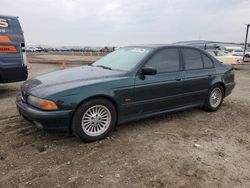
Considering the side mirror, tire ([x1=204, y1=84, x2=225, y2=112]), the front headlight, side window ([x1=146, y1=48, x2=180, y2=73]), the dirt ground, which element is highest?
side window ([x1=146, y1=48, x2=180, y2=73])

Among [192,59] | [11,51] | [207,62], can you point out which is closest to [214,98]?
[207,62]

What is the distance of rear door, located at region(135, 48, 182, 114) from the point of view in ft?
14.8

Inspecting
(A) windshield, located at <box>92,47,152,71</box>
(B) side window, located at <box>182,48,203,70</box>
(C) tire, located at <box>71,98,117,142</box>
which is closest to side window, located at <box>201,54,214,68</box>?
(B) side window, located at <box>182,48,203,70</box>

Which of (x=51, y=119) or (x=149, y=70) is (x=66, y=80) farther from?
(x=149, y=70)

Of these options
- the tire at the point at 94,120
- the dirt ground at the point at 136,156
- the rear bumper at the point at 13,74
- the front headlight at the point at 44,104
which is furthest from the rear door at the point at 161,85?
the rear bumper at the point at 13,74

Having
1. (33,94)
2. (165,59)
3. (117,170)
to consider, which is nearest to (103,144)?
(117,170)

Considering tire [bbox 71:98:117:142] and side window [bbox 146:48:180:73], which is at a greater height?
side window [bbox 146:48:180:73]

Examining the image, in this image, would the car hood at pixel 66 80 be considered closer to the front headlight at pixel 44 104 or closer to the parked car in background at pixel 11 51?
the front headlight at pixel 44 104

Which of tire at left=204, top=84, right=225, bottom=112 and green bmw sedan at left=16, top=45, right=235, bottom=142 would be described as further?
tire at left=204, top=84, right=225, bottom=112

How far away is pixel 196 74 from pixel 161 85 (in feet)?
3.57

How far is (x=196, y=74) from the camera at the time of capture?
17.7 feet

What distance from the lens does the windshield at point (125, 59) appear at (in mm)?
4659

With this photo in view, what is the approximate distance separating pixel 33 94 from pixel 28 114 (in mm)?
315

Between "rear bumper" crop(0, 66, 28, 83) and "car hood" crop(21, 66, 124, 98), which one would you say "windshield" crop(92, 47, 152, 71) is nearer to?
"car hood" crop(21, 66, 124, 98)
